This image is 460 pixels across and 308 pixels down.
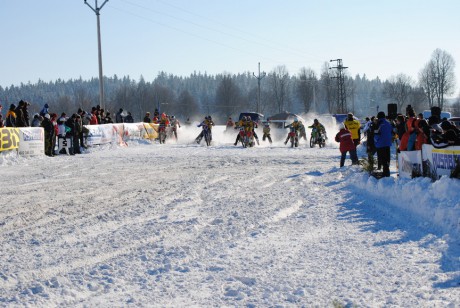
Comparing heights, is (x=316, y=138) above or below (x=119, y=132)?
below

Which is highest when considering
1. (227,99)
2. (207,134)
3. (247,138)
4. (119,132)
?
(227,99)

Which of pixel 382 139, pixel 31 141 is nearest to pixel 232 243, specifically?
pixel 382 139

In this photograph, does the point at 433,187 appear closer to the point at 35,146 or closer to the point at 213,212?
the point at 213,212

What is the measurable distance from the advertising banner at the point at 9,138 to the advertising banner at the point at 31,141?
0.24 m

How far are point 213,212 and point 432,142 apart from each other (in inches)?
183

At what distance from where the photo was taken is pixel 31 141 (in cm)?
2108

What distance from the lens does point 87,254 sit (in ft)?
21.5

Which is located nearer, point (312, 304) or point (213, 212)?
point (312, 304)

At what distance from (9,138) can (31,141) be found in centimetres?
138

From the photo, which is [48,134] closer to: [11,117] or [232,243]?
[11,117]

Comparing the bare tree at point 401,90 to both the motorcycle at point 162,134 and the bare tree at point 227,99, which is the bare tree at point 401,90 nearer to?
the bare tree at point 227,99

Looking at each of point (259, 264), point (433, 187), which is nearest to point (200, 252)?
point (259, 264)

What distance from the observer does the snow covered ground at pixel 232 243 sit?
16.8 feet

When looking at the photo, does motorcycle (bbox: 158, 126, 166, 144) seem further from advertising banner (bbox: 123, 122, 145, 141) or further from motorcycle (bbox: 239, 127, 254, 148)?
motorcycle (bbox: 239, 127, 254, 148)
